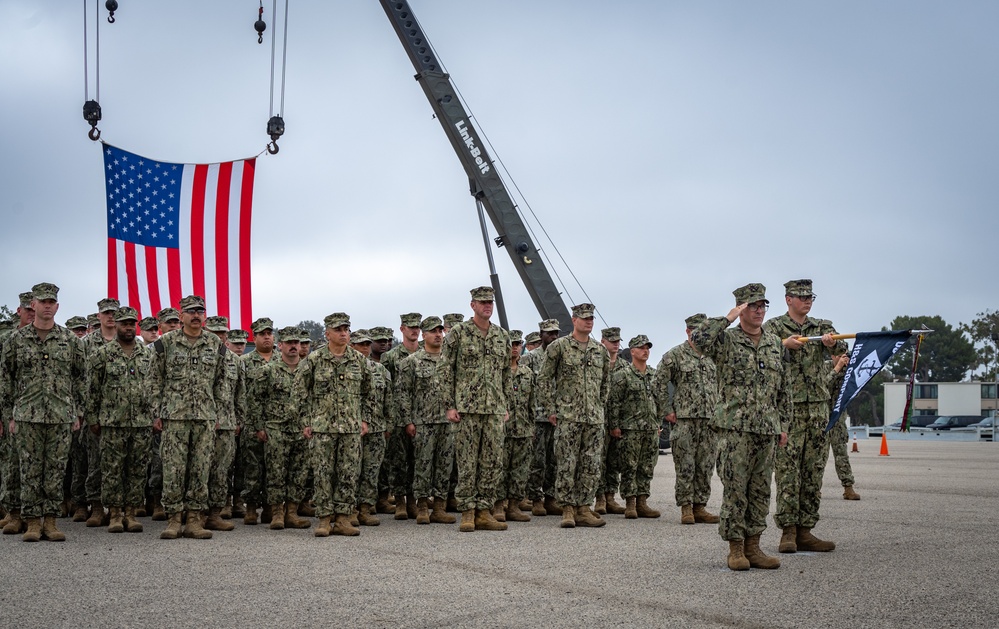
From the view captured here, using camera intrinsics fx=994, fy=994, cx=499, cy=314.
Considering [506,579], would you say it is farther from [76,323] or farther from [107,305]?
[76,323]

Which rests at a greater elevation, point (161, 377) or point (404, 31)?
point (404, 31)

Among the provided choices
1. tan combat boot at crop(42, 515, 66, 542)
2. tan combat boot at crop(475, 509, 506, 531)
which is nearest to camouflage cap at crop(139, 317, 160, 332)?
tan combat boot at crop(42, 515, 66, 542)

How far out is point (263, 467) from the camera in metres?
10.7

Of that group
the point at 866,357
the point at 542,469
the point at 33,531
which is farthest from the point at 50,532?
the point at 866,357

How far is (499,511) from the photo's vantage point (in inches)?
418

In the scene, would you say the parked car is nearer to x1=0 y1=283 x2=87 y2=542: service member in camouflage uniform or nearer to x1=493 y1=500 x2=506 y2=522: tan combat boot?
x1=493 y1=500 x2=506 y2=522: tan combat boot

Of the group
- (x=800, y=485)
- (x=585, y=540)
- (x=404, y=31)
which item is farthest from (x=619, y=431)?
(x=404, y=31)

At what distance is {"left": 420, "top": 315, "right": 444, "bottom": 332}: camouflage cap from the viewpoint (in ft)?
37.5

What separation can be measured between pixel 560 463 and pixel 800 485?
9.02 ft

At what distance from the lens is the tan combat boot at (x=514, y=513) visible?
417 inches

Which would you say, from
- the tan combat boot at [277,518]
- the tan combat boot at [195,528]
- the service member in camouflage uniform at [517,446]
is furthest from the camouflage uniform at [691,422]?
the tan combat boot at [195,528]

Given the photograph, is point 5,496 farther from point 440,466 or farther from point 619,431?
point 619,431

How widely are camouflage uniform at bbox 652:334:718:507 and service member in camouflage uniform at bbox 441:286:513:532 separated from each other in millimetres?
1972

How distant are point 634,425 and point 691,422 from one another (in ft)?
2.62
